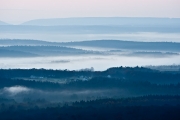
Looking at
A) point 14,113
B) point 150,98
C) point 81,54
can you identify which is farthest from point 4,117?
point 81,54

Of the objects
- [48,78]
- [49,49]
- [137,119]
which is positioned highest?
[49,49]

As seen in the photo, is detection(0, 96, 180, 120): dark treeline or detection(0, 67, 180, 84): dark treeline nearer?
detection(0, 96, 180, 120): dark treeline

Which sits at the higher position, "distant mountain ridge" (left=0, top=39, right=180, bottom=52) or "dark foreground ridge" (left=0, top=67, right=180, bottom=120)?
"distant mountain ridge" (left=0, top=39, right=180, bottom=52)

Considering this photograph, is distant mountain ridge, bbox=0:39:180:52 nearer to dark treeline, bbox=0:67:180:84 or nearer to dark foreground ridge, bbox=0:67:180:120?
dark treeline, bbox=0:67:180:84

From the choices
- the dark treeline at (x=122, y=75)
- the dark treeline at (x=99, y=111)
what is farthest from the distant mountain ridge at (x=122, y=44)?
the dark treeline at (x=99, y=111)

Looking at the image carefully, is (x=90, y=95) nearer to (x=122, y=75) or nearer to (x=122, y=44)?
(x=122, y=75)

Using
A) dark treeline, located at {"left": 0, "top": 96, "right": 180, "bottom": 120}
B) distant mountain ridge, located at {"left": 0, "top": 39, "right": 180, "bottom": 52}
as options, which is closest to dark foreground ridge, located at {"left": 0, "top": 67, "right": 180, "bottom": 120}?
dark treeline, located at {"left": 0, "top": 96, "right": 180, "bottom": 120}

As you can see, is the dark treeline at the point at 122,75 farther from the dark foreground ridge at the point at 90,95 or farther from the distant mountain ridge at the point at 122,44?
the distant mountain ridge at the point at 122,44

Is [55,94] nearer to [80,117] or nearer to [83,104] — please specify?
[83,104]

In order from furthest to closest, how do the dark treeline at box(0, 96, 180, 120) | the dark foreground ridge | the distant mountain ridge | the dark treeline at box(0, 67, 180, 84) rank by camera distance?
1. the distant mountain ridge
2. the dark treeline at box(0, 67, 180, 84)
3. the dark foreground ridge
4. the dark treeline at box(0, 96, 180, 120)

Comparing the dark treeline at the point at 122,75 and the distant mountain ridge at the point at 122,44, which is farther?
the distant mountain ridge at the point at 122,44

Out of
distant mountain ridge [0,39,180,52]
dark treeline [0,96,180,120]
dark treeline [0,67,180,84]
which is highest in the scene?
distant mountain ridge [0,39,180,52]
